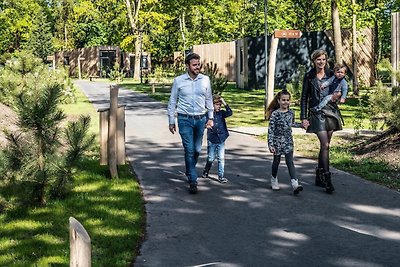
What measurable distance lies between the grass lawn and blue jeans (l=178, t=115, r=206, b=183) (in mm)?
747

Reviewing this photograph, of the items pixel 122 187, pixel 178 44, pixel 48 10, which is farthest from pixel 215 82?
pixel 48 10

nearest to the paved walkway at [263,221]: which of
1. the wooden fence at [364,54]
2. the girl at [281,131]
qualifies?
the girl at [281,131]

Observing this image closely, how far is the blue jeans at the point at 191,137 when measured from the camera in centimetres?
748

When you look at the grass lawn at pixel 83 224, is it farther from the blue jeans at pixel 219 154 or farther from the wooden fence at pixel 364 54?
the wooden fence at pixel 364 54

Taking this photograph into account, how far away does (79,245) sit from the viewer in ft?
7.29

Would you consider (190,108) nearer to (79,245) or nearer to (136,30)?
(79,245)

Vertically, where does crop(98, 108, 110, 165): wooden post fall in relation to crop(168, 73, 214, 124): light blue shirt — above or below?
below

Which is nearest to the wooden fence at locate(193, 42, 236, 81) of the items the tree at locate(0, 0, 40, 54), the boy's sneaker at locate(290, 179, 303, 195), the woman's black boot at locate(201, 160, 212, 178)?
the tree at locate(0, 0, 40, 54)

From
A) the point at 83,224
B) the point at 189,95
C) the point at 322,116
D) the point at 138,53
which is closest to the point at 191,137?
the point at 189,95

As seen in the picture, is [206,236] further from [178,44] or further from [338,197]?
[178,44]

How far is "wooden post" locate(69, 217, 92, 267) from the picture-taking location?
2199mm

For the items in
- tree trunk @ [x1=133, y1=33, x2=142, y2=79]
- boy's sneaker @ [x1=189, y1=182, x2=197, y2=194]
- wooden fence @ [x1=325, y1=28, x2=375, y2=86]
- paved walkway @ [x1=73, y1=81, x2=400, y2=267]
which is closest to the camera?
paved walkway @ [x1=73, y1=81, x2=400, y2=267]

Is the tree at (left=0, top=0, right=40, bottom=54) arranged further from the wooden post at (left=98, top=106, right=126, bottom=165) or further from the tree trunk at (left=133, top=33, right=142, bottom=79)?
the wooden post at (left=98, top=106, right=126, bottom=165)

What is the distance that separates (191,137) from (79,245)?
17.7 feet
